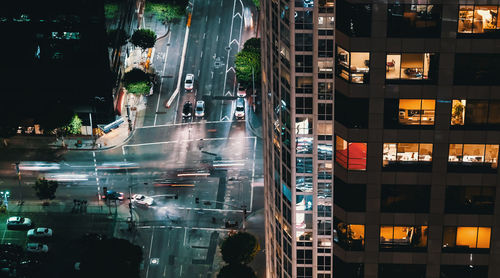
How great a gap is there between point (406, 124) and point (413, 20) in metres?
9.76

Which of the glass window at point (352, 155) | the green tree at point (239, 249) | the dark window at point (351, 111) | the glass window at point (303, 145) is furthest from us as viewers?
the green tree at point (239, 249)

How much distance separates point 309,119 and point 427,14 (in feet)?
80.4

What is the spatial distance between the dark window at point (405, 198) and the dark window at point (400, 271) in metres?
5.87

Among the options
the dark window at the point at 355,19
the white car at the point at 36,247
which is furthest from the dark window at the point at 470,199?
the white car at the point at 36,247

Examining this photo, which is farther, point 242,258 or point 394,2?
point 242,258

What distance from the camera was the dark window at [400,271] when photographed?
100 metres

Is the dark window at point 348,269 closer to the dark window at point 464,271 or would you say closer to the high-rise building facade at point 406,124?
the high-rise building facade at point 406,124

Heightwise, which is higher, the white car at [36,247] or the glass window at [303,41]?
the glass window at [303,41]

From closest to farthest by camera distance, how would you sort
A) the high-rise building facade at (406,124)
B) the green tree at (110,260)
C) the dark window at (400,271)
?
the high-rise building facade at (406,124) < the dark window at (400,271) < the green tree at (110,260)

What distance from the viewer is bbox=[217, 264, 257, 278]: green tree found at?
178 m

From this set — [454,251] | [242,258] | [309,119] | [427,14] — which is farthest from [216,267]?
[427,14]

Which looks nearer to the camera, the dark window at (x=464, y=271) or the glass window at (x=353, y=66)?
the glass window at (x=353, y=66)

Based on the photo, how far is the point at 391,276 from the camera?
101125 millimetres

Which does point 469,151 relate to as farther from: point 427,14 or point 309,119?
point 309,119
